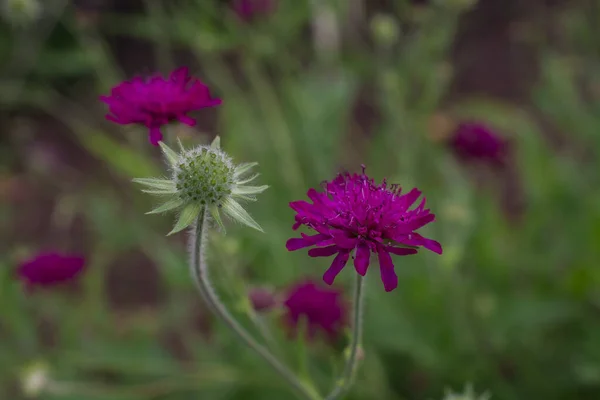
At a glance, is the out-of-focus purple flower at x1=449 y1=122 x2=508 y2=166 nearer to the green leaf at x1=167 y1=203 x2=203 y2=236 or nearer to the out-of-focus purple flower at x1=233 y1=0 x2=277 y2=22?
the out-of-focus purple flower at x1=233 y1=0 x2=277 y2=22

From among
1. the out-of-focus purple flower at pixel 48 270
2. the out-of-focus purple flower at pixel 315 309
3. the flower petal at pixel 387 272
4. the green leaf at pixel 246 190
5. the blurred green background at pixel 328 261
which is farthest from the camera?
the blurred green background at pixel 328 261

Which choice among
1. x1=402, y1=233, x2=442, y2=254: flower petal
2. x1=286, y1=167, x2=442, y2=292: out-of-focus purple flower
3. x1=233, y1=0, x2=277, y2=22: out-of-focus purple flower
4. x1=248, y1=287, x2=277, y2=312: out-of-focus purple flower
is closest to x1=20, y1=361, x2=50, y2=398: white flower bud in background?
x1=248, y1=287, x2=277, y2=312: out-of-focus purple flower

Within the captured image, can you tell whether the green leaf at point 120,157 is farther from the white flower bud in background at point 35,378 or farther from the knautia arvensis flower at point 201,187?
the knautia arvensis flower at point 201,187

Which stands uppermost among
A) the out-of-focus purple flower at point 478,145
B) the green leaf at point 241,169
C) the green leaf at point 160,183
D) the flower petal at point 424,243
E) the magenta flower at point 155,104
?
the out-of-focus purple flower at point 478,145

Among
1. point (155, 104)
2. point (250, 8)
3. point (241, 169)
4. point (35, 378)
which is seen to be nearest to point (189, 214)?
point (241, 169)

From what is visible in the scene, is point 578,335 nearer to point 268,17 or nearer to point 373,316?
point 373,316

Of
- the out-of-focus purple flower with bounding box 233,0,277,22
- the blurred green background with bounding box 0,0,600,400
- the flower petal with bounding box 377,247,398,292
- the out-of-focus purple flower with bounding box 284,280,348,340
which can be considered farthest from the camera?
the out-of-focus purple flower with bounding box 233,0,277,22

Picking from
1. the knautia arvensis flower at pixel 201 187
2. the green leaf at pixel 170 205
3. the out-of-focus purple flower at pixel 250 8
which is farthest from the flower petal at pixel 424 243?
the out-of-focus purple flower at pixel 250 8
